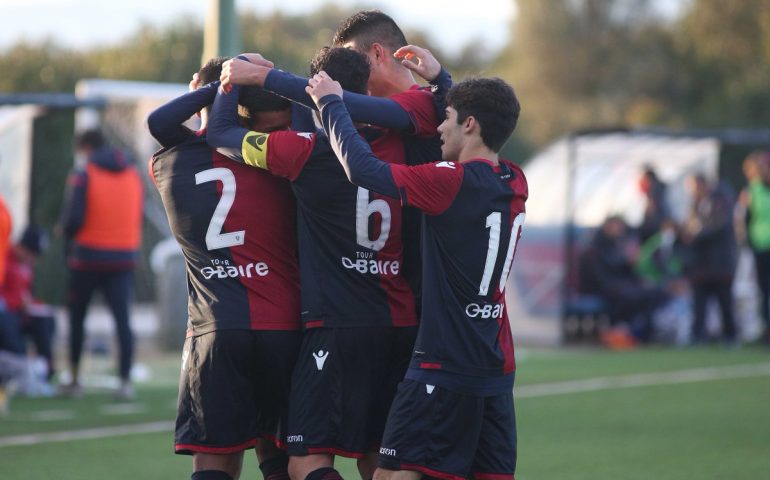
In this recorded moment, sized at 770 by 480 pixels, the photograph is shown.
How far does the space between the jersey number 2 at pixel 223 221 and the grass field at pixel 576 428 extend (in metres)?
2.93

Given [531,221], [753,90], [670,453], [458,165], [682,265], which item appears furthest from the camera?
[753,90]

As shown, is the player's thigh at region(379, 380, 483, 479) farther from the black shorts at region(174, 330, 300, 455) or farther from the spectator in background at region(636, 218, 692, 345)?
the spectator in background at region(636, 218, 692, 345)

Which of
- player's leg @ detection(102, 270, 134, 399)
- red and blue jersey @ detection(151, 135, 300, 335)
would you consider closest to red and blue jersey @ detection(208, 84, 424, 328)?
red and blue jersey @ detection(151, 135, 300, 335)

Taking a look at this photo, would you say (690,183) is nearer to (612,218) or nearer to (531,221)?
(612,218)

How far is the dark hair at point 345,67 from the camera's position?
5.71 m

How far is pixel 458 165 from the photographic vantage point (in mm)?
5391

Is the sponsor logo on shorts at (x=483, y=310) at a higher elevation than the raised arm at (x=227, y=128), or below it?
below

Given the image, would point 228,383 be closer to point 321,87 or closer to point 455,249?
point 455,249

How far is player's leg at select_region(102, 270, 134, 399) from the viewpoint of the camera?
11648 mm

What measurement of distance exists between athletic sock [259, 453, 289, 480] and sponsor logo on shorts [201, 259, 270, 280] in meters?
0.89

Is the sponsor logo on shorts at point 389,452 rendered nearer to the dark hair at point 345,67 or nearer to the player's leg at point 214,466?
the player's leg at point 214,466

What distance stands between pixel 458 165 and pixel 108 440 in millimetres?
5016

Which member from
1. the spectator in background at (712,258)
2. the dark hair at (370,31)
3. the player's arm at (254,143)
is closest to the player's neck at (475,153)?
the player's arm at (254,143)

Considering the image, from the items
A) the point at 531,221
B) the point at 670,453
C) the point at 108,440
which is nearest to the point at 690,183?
the point at 531,221
